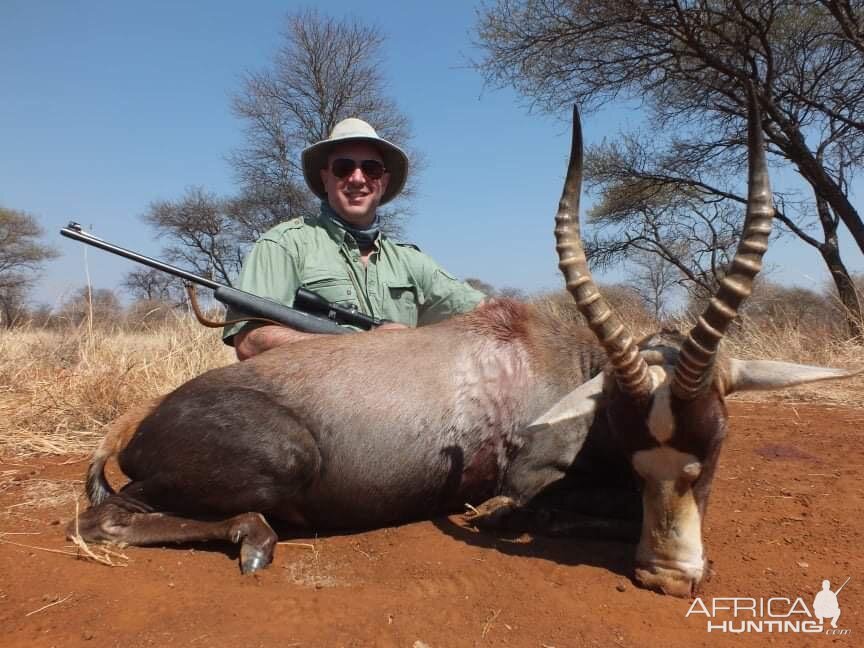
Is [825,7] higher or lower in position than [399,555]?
higher

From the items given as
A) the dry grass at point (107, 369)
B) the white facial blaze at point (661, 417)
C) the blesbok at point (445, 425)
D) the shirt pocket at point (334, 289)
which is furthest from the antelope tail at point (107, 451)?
the white facial blaze at point (661, 417)

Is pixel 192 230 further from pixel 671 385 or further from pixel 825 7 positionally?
pixel 671 385

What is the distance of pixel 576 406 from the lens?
314 cm

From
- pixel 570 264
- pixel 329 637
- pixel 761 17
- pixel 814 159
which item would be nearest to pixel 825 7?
pixel 761 17

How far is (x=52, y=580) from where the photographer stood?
284 cm

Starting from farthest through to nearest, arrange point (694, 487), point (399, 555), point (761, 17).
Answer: point (761, 17)
point (399, 555)
point (694, 487)

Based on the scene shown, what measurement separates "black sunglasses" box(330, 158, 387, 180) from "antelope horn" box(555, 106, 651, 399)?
8.78ft

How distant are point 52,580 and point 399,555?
161cm

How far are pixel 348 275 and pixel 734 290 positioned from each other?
310cm

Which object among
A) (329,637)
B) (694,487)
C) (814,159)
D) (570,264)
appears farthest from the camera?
(814,159)

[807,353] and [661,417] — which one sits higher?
[807,353]

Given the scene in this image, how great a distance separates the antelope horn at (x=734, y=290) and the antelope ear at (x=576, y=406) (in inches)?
17.4

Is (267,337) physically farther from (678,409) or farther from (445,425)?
(678,409)

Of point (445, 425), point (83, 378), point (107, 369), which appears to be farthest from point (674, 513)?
point (107, 369)
